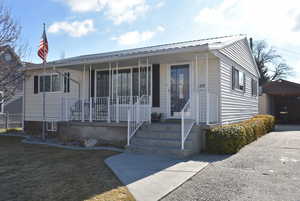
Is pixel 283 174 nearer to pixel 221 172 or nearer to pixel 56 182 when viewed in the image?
pixel 221 172

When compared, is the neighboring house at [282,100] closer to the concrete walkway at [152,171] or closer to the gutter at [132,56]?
the gutter at [132,56]

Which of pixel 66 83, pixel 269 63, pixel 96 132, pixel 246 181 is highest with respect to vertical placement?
pixel 269 63

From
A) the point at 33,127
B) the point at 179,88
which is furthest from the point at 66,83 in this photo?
the point at 179,88

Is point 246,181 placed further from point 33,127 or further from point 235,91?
point 33,127

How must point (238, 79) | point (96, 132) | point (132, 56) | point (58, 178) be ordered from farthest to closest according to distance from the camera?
1. point (238, 79)
2. point (96, 132)
3. point (132, 56)
4. point (58, 178)

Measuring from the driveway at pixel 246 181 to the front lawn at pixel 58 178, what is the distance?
118 cm

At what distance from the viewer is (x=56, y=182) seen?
4508 millimetres

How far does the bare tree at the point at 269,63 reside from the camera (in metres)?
39.1

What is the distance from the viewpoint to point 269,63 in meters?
40.1

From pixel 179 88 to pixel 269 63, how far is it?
36.5 meters

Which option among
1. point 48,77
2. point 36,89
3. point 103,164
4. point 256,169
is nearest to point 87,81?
point 48,77

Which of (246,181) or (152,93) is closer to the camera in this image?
(246,181)

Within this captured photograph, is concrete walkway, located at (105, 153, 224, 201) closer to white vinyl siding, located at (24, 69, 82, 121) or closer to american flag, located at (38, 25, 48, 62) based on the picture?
american flag, located at (38, 25, 48, 62)

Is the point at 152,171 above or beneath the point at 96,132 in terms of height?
beneath
